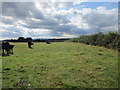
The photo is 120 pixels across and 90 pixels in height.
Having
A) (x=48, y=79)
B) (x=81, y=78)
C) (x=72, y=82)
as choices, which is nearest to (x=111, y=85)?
(x=81, y=78)

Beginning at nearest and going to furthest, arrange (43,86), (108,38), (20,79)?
(43,86) < (20,79) < (108,38)

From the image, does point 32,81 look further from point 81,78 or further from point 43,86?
point 81,78

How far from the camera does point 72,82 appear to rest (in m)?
4.70

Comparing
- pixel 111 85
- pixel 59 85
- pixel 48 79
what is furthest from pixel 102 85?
pixel 48 79

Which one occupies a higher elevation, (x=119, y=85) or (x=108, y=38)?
(x=108, y=38)

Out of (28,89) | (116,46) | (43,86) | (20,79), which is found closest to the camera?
(28,89)

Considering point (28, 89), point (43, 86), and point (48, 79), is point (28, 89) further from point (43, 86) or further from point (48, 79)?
point (48, 79)

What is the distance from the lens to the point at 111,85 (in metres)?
4.47

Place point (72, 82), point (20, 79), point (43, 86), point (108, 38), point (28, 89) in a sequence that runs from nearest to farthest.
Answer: point (28, 89), point (43, 86), point (72, 82), point (20, 79), point (108, 38)

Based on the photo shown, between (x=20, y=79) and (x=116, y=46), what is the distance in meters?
17.1

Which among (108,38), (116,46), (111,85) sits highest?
(108,38)

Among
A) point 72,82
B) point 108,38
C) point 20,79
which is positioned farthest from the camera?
point 108,38

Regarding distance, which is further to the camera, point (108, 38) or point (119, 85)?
point (108, 38)

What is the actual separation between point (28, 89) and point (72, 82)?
2.18 meters
